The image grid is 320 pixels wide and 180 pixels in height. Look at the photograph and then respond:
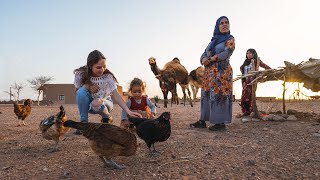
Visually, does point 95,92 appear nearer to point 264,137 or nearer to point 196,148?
point 196,148

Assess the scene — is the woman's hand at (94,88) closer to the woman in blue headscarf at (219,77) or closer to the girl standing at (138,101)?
the girl standing at (138,101)

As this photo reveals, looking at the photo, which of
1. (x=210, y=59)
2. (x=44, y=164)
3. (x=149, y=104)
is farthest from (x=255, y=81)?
(x=44, y=164)

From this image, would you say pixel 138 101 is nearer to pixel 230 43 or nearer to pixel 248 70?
pixel 230 43

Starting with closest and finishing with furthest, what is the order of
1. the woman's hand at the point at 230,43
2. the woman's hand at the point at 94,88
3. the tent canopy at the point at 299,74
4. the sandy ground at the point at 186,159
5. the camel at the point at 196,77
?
1. the sandy ground at the point at 186,159
2. the woman's hand at the point at 94,88
3. the woman's hand at the point at 230,43
4. the tent canopy at the point at 299,74
5. the camel at the point at 196,77

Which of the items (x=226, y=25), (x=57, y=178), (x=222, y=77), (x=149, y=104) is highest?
(x=226, y=25)

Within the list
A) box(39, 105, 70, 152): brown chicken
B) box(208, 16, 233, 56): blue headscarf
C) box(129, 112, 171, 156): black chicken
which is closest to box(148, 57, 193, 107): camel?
box(208, 16, 233, 56): blue headscarf

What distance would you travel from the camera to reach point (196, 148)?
4.57 metres

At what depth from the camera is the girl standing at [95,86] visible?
493 centimetres

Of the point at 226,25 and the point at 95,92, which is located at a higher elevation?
the point at 226,25

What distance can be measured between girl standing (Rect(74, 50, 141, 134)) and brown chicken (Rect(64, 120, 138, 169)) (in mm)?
1169

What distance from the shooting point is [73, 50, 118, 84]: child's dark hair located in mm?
4871

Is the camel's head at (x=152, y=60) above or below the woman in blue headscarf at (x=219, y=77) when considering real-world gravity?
above

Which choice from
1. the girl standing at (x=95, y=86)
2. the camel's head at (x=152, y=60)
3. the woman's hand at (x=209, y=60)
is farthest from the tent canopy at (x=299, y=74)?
the camel's head at (x=152, y=60)

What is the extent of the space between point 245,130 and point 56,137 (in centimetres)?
398
